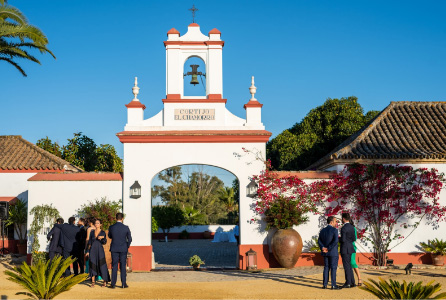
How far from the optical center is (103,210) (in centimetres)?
1416

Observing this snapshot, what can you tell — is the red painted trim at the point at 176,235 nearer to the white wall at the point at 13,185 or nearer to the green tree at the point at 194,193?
the green tree at the point at 194,193

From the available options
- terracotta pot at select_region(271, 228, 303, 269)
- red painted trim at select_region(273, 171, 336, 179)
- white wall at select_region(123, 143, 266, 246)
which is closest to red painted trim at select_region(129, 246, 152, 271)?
white wall at select_region(123, 143, 266, 246)

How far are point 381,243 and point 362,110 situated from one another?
1580 cm

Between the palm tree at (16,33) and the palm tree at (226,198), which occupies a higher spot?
the palm tree at (16,33)

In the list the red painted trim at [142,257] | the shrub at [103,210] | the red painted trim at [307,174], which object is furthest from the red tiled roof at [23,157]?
the red painted trim at [307,174]

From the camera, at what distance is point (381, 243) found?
1459 centimetres

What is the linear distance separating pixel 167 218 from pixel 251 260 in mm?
15472

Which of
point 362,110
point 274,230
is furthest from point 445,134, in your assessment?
point 362,110

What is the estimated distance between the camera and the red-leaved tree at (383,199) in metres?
14.6

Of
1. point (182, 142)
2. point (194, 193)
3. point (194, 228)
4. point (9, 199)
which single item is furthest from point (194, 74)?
point (194, 228)

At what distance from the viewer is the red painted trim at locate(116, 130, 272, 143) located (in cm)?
1451

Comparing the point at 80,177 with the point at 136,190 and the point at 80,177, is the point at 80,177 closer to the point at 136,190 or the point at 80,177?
the point at 80,177

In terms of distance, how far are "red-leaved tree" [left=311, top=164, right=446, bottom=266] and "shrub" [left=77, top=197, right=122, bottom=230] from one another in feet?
19.4

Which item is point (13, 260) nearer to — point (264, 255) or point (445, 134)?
point (264, 255)
